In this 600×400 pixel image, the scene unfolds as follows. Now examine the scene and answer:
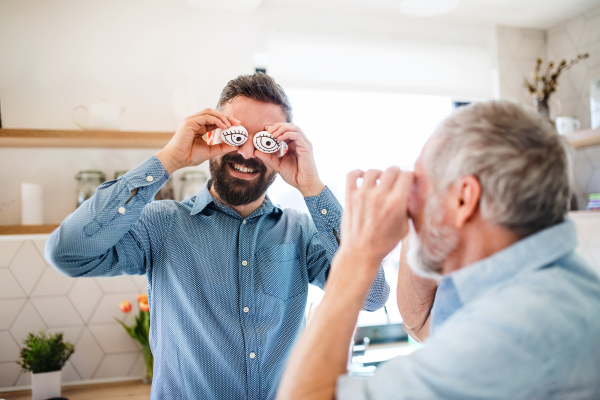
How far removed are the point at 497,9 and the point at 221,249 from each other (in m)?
2.59

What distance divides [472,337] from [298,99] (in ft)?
7.82

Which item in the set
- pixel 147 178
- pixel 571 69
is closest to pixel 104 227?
pixel 147 178

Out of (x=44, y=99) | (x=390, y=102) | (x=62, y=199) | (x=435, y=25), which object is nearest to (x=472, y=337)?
(x=62, y=199)

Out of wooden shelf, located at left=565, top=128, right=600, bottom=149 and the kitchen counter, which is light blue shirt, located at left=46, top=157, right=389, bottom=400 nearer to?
the kitchen counter

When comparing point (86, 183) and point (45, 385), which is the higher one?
point (86, 183)

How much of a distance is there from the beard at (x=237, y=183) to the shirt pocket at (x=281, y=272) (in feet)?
0.58

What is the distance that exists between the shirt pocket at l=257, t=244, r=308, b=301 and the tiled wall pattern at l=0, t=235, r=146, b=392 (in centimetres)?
122

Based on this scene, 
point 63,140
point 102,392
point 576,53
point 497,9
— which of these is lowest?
point 102,392

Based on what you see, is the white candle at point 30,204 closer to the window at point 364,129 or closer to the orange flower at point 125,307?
the orange flower at point 125,307

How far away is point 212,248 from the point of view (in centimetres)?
132

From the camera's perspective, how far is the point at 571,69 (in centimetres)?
300

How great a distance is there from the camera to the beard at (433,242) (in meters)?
0.74

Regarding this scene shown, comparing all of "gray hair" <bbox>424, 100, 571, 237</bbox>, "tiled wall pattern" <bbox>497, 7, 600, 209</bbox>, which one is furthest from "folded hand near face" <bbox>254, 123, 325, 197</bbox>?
"tiled wall pattern" <bbox>497, 7, 600, 209</bbox>

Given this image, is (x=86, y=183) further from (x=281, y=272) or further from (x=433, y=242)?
(x=433, y=242)
